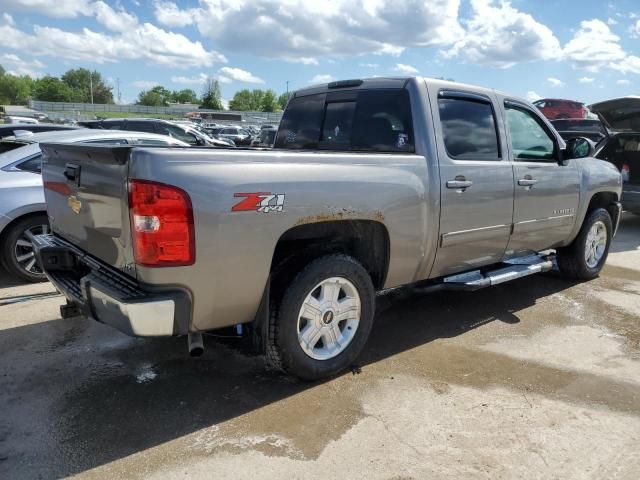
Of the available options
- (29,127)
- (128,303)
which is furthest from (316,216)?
(29,127)

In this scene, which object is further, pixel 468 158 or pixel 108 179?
pixel 468 158

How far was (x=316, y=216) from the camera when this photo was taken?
10.6ft

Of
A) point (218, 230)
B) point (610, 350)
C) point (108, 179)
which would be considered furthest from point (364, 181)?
point (610, 350)

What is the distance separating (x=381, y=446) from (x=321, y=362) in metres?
0.77

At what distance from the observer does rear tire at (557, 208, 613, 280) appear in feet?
19.3

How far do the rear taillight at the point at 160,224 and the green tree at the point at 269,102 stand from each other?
143240mm

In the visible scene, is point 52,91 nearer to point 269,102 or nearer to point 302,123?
point 269,102

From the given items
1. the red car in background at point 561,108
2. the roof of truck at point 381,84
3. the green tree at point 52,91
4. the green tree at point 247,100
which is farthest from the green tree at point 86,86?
the roof of truck at point 381,84

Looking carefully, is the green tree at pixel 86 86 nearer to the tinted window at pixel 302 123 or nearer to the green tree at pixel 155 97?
the green tree at pixel 155 97

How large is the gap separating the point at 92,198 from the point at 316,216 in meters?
1.32

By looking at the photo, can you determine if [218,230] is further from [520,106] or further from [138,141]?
[138,141]

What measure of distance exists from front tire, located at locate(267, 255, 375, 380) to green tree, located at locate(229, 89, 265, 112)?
152640 millimetres

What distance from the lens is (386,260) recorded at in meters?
3.78

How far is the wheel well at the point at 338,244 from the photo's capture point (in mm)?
3387
